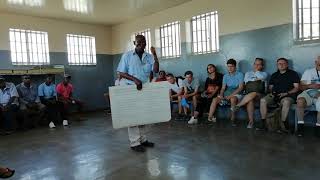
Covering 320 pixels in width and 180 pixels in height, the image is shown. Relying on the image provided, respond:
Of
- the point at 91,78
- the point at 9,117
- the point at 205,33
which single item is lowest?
the point at 9,117

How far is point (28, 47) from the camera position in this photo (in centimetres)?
800

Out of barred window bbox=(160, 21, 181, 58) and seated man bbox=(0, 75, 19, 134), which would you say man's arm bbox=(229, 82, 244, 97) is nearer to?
barred window bbox=(160, 21, 181, 58)

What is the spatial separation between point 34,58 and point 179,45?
4.04 meters

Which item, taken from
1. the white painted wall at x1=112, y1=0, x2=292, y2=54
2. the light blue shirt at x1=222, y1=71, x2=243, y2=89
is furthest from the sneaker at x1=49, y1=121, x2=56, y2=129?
the light blue shirt at x1=222, y1=71, x2=243, y2=89

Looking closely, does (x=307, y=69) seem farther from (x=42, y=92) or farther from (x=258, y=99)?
(x=42, y=92)

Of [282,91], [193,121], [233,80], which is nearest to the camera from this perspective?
[282,91]

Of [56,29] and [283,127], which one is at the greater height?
[56,29]

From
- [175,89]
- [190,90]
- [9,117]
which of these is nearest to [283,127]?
[190,90]

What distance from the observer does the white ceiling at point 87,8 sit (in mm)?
6762

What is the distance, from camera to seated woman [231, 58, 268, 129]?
5.16 meters

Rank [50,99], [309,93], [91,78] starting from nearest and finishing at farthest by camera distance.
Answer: [309,93] < [50,99] < [91,78]

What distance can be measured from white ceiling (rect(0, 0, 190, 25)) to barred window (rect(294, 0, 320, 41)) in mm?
2741

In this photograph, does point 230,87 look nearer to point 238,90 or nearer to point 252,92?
point 238,90

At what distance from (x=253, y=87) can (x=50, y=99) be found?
15.5 ft
